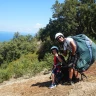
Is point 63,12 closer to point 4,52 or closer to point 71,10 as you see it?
point 71,10

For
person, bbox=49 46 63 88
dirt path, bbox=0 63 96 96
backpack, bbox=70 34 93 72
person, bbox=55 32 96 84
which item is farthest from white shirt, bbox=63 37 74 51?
dirt path, bbox=0 63 96 96

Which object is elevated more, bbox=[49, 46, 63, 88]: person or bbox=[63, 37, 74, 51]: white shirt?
bbox=[63, 37, 74, 51]: white shirt

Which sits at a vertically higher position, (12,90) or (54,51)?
(54,51)

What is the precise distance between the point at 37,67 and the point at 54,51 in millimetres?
4292

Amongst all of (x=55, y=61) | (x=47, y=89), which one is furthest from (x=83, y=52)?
(x=47, y=89)

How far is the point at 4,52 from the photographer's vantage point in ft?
173

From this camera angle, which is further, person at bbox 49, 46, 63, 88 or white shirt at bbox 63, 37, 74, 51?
person at bbox 49, 46, 63, 88

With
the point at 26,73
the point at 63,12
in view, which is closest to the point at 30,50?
the point at 63,12

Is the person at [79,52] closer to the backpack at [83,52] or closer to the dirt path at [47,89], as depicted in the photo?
the backpack at [83,52]

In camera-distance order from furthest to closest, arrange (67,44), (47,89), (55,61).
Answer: (55,61) → (47,89) → (67,44)

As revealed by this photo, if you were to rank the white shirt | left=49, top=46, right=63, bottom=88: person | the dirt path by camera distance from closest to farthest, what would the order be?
the dirt path
the white shirt
left=49, top=46, right=63, bottom=88: person

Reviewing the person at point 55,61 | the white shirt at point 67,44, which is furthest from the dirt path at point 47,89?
the white shirt at point 67,44

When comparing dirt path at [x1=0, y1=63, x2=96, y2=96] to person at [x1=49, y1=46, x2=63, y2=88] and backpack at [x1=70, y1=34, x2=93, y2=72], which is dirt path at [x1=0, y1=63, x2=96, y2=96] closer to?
person at [x1=49, y1=46, x2=63, y2=88]

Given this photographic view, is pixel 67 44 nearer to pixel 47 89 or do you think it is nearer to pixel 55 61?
pixel 55 61
